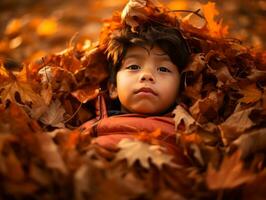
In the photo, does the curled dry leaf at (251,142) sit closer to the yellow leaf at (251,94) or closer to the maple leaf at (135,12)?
the yellow leaf at (251,94)

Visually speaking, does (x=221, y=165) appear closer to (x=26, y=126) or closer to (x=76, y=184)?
(x=76, y=184)

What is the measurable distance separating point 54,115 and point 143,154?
742mm

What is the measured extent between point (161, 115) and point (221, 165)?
809 mm

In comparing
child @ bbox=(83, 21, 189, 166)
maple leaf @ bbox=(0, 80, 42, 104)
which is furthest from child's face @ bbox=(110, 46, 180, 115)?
maple leaf @ bbox=(0, 80, 42, 104)

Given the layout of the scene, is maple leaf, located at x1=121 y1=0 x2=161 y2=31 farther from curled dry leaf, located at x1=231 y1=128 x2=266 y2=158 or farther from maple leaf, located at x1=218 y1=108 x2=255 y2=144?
curled dry leaf, located at x1=231 y1=128 x2=266 y2=158

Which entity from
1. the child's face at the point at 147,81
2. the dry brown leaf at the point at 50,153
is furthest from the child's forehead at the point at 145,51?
the dry brown leaf at the point at 50,153

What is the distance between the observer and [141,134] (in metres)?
2.00

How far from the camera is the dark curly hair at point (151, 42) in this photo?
2.51 m

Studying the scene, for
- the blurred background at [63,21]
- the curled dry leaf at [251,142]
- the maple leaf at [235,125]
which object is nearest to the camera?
the curled dry leaf at [251,142]

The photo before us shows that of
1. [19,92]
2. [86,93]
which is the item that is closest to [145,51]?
[86,93]

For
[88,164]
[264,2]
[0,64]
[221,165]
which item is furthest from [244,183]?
[264,2]

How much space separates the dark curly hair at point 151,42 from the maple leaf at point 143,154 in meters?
0.73

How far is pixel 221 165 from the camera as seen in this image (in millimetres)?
1764

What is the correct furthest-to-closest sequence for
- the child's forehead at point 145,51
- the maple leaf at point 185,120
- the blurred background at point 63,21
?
the blurred background at point 63,21 < the child's forehead at point 145,51 < the maple leaf at point 185,120
